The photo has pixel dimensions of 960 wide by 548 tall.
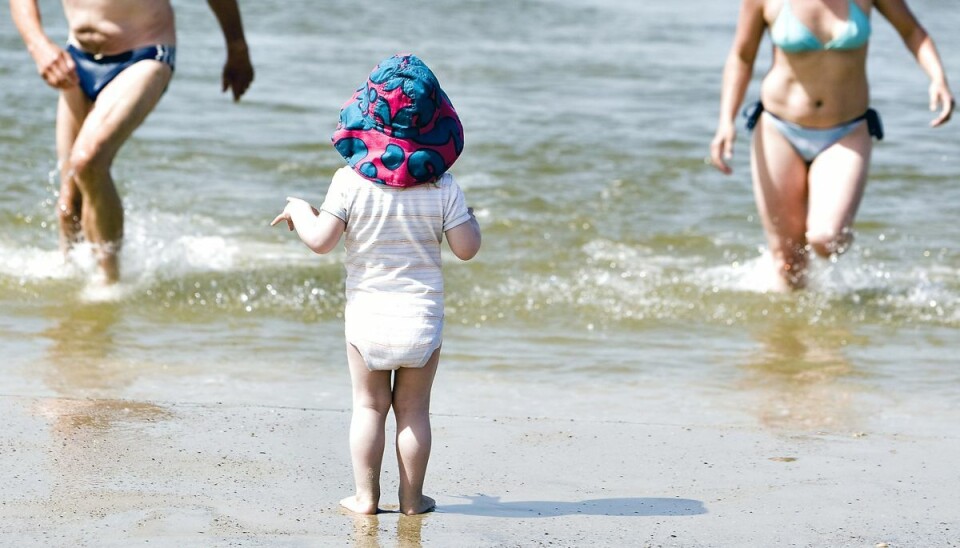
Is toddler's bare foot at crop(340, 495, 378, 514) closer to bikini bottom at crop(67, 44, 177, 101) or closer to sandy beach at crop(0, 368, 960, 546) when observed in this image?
sandy beach at crop(0, 368, 960, 546)

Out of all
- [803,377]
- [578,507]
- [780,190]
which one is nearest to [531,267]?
[780,190]

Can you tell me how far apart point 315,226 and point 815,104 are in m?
3.94

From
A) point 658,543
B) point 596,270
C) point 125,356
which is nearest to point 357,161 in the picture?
point 658,543

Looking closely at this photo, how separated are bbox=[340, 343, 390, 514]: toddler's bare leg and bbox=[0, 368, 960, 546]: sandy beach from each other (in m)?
0.07

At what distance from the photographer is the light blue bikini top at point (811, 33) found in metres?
7.31

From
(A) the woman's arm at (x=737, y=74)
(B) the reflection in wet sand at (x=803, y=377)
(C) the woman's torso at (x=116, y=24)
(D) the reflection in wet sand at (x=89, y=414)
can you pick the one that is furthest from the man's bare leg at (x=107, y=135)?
(B) the reflection in wet sand at (x=803, y=377)

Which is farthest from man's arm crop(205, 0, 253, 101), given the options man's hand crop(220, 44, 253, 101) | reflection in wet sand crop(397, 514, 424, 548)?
reflection in wet sand crop(397, 514, 424, 548)

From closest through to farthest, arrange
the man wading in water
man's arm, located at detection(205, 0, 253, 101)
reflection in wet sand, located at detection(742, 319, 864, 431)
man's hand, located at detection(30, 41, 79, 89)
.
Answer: reflection in wet sand, located at detection(742, 319, 864, 431), man's hand, located at detection(30, 41, 79, 89), the man wading in water, man's arm, located at detection(205, 0, 253, 101)

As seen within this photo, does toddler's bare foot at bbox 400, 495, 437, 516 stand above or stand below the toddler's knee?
below

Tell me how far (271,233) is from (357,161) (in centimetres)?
527

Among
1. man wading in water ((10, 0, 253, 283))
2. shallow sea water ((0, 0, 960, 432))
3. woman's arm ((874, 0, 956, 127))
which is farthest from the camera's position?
woman's arm ((874, 0, 956, 127))

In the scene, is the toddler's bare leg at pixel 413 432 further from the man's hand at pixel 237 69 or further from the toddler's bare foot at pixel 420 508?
the man's hand at pixel 237 69

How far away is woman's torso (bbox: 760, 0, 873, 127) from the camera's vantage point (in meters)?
7.33

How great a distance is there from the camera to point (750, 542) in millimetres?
4059
